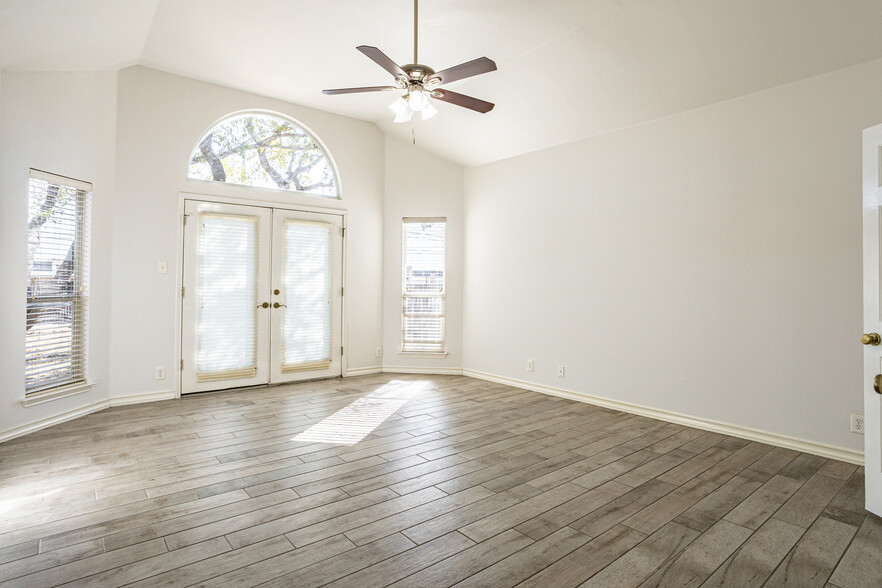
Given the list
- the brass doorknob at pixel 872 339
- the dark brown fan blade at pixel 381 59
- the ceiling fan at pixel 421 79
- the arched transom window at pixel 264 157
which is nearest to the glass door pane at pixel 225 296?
the arched transom window at pixel 264 157

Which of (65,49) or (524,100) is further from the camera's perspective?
(524,100)

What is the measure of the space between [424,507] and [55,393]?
3317 mm

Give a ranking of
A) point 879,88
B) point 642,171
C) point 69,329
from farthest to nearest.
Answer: point 642,171 < point 69,329 < point 879,88

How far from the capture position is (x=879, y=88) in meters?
3.11

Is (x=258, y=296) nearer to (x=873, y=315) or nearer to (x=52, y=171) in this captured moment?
(x=52, y=171)

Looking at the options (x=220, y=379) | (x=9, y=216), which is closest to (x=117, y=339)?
(x=220, y=379)

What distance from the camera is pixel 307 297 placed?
5.69 metres

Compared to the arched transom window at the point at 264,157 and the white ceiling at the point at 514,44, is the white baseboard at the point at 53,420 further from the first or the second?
the white ceiling at the point at 514,44

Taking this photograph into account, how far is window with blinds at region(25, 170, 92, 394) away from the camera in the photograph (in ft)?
12.1

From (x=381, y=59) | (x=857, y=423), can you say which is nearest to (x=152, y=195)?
(x=381, y=59)

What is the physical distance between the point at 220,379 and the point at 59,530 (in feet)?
9.56

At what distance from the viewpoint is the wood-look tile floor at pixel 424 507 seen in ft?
6.44

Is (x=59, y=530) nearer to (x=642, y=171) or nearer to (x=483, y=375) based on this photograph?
(x=483, y=375)

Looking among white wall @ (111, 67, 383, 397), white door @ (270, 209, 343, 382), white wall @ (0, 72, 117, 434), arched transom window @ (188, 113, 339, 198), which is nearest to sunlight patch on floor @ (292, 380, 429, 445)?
white door @ (270, 209, 343, 382)
